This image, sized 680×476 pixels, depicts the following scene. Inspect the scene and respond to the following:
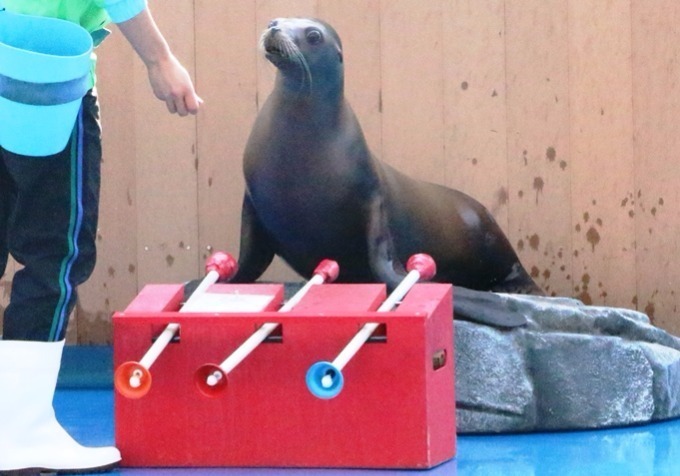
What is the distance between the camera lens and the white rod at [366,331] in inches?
83.3

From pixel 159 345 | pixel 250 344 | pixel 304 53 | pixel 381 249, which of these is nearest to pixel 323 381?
pixel 250 344

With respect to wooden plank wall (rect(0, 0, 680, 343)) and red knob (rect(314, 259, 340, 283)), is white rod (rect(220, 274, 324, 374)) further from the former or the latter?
wooden plank wall (rect(0, 0, 680, 343))

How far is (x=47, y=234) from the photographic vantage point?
218 centimetres

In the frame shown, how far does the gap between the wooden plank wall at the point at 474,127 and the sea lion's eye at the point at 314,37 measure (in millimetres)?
597

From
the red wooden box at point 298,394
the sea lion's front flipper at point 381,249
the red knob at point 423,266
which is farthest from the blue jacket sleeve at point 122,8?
the sea lion's front flipper at point 381,249

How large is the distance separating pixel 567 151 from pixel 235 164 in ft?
3.44

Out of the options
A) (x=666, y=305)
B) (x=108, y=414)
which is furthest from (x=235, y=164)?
(x=666, y=305)

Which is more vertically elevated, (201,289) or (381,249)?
(201,289)

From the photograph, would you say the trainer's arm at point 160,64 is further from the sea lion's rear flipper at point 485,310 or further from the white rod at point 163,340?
the sea lion's rear flipper at point 485,310

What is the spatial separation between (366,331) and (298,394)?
0.63 ft

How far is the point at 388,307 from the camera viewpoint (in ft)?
7.72

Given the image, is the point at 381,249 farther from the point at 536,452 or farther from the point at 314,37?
the point at 536,452

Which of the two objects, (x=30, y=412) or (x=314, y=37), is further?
(x=314, y=37)

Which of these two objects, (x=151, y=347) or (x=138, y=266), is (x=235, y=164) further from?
(x=151, y=347)
